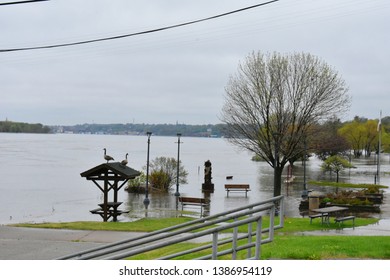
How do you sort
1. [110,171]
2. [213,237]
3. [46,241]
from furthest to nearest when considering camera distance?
[110,171] → [46,241] → [213,237]

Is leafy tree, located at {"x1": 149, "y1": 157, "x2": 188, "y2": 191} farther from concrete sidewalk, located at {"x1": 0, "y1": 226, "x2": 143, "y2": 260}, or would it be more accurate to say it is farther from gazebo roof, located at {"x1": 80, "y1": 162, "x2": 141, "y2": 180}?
concrete sidewalk, located at {"x1": 0, "y1": 226, "x2": 143, "y2": 260}

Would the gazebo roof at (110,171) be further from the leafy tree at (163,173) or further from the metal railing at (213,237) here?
the leafy tree at (163,173)

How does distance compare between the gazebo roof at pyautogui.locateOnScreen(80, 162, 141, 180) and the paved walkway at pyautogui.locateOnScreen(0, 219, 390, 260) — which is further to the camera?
the gazebo roof at pyautogui.locateOnScreen(80, 162, 141, 180)

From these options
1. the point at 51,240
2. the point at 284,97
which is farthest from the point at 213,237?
the point at 284,97

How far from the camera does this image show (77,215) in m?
27.2

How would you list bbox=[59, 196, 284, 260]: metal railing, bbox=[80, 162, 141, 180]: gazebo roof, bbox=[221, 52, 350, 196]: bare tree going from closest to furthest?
bbox=[59, 196, 284, 260]: metal railing < bbox=[80, 162, 141, 180]: gazebo roof < bbox=[221, 52, 350, 196]: bare tree

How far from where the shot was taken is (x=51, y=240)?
612 inches

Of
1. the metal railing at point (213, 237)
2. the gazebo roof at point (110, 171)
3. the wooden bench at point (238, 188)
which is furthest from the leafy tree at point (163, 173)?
the metal railing at point (213, 237)

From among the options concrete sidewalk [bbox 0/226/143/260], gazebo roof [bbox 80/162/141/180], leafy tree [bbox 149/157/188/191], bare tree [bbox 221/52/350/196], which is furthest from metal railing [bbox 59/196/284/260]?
leafy tree [bbox 149/157/188/191]

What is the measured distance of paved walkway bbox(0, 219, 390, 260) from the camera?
13.5 meters

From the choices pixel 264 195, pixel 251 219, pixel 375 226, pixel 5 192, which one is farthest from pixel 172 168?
pixel 251 219

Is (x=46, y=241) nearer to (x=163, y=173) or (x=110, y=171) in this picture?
(x=110, y=171)

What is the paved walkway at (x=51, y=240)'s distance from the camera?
13.5 meters
